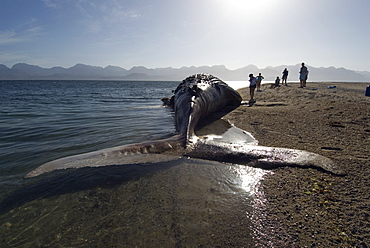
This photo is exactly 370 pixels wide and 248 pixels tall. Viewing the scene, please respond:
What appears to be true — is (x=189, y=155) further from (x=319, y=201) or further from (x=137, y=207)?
(x=319, y=201)

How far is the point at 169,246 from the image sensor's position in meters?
1.69

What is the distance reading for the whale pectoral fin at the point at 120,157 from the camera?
2.73 m

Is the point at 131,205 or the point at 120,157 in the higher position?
the point at 120,157

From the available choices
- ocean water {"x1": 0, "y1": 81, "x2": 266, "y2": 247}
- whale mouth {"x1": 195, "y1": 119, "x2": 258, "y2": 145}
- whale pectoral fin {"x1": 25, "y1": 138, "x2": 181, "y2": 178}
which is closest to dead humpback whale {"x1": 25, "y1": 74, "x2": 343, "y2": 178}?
whale pectoral fin {"x1": 25, "y1": 138, "x2": 181, "y2": 178}

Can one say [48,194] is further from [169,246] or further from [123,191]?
[169,246]

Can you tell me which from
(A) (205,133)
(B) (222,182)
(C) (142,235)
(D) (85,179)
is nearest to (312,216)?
(B) (222,182)

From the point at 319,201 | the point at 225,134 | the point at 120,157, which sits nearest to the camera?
the point at 319,201

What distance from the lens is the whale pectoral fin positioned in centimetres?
273

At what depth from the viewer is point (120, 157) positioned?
9.98ft

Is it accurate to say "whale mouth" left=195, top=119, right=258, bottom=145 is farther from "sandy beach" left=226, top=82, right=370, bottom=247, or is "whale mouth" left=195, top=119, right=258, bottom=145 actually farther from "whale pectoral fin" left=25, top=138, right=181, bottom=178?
"whale pectoral fin" left=25, top=138, right=181, bottom=178

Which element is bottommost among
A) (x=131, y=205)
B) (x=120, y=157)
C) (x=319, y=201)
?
(x=131, y=205)

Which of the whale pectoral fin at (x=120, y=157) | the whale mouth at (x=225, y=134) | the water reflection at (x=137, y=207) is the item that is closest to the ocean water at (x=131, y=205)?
the water reflection at (x=137, y=207)

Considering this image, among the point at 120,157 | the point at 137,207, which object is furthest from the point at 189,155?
the point at 137,207

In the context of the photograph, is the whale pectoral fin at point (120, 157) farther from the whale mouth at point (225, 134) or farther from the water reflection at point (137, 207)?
the whale mouth at point (225, 134)
